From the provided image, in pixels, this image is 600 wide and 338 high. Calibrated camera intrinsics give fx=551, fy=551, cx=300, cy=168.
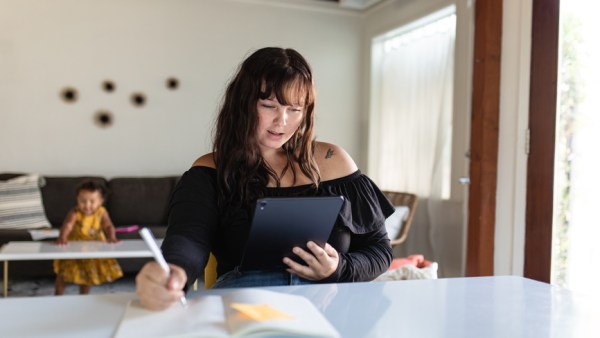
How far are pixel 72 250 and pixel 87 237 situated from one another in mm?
589

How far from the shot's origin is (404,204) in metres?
4.38

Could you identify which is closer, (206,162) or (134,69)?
(206,162)

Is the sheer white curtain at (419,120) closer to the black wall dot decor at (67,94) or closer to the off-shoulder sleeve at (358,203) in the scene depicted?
the black wall dot decor at (67,94)

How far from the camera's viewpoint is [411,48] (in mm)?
4730

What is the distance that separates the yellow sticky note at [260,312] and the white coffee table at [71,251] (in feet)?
7.50

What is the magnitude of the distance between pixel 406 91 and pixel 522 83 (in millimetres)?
1869

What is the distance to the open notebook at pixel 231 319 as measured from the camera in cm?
75

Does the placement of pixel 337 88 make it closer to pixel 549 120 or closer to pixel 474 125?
pixel 474 125

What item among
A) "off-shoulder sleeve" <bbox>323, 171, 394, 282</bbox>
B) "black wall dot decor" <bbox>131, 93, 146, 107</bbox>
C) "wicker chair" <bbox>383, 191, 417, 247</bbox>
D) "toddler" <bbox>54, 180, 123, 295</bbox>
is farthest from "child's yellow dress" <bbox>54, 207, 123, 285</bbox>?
"off-shoulder sleeve" <bbox>323, 171, 394, 282</bbox>

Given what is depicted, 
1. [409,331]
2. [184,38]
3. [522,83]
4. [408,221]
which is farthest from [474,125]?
[184,38]

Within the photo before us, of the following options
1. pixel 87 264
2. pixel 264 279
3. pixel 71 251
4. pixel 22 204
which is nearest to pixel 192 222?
pixel 264 279

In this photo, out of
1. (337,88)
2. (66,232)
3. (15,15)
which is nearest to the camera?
(66,232)

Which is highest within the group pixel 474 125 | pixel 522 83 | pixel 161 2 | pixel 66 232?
pixel 161 2

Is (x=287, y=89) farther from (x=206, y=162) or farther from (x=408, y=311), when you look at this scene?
(x=408, y=311)
